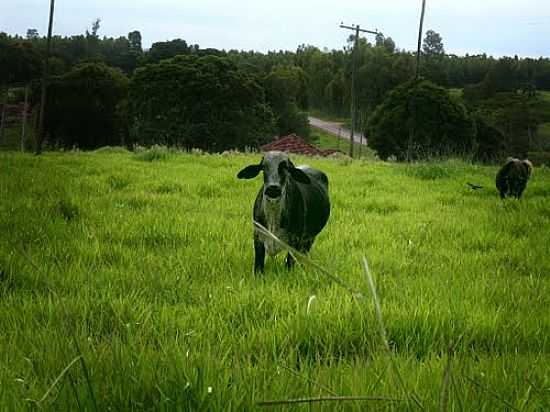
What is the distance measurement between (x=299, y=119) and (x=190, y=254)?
6829 centimetres

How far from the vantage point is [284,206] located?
4941 mm

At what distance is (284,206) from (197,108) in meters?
47.3

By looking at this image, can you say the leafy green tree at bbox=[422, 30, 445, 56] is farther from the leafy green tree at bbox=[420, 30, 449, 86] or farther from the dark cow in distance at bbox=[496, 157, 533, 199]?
the dark cow in distance at bbox=[496, 157, 533, 199]

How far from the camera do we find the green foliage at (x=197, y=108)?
165 feet

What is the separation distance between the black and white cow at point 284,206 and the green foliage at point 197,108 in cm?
4470

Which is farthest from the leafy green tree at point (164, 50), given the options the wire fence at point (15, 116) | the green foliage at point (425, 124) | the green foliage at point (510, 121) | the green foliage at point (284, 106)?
the green foliage at point (510, 121)

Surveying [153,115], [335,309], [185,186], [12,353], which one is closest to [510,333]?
[335,309]

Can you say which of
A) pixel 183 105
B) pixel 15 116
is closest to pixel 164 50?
pixel 15 116

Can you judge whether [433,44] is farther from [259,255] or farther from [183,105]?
[259,255]

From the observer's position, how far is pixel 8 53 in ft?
180

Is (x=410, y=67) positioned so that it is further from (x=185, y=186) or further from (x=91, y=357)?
(x=91, y=357)

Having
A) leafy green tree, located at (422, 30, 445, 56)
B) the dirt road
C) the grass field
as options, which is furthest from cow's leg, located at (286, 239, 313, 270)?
leafy green tree, located at (422, 30, 445, 56)

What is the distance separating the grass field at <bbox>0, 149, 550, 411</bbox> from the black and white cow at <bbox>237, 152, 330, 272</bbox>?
10.7 inches

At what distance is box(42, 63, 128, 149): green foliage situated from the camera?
173ft
